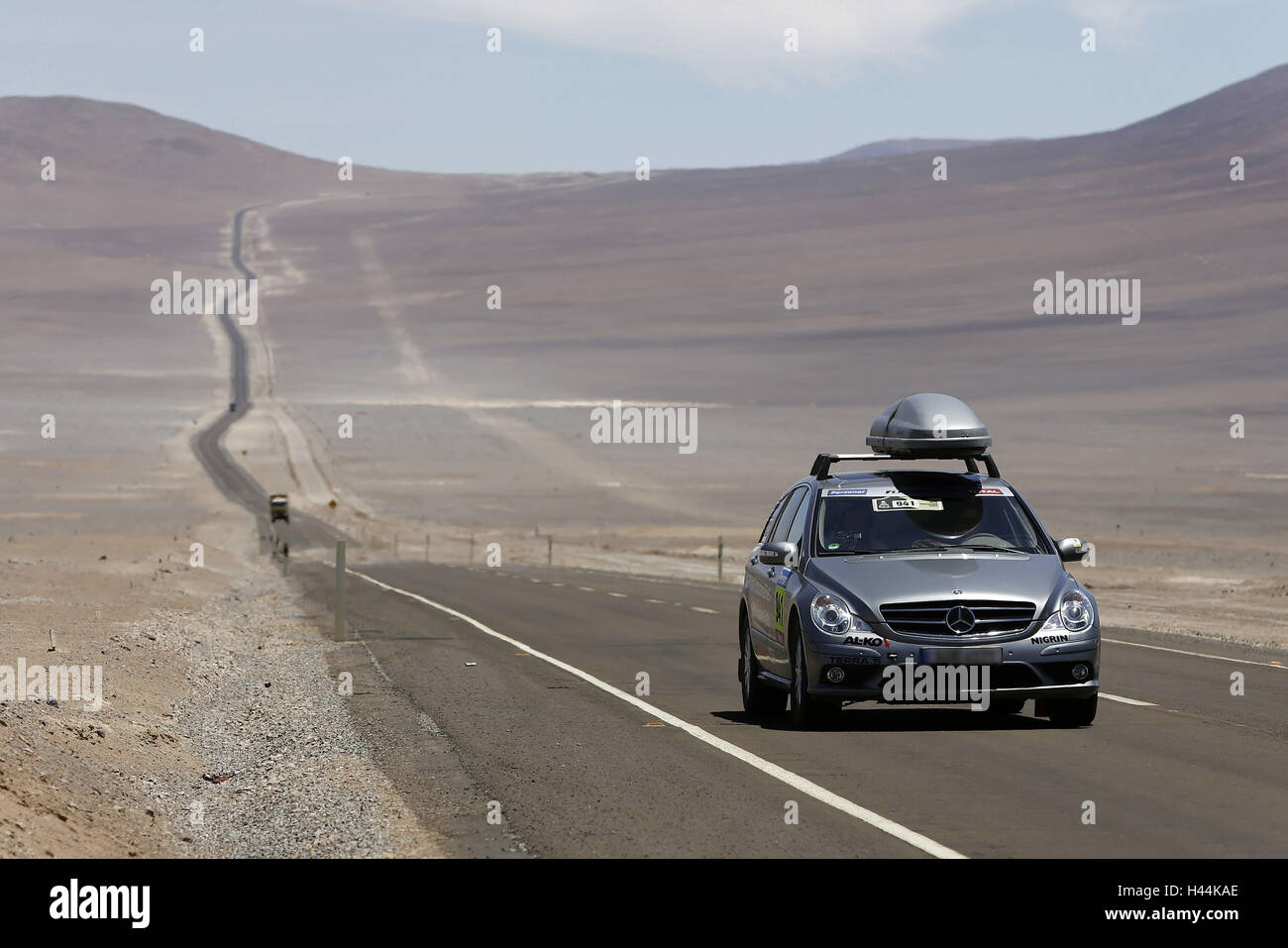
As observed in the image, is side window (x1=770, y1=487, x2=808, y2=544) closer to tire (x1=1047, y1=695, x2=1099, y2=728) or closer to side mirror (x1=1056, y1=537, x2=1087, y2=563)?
side mirror (x1=1056, y1=537, x2=1087, y2=563)

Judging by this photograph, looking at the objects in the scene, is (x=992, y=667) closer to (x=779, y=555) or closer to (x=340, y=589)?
(x=779, y=555)

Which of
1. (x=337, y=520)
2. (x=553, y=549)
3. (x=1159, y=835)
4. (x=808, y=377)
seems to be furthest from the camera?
(x=808, y=377)

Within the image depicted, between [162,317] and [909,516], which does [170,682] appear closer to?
[909,516]

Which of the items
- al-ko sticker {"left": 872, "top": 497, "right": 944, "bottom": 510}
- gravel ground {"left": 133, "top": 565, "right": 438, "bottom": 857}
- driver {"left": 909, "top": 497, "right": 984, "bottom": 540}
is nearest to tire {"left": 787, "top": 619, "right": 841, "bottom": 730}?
al-ko sticker {"left": 872, "top": 497, "right": 944, "bottom": 510}

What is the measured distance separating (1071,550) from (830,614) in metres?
2.02

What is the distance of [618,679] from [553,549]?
53922mm

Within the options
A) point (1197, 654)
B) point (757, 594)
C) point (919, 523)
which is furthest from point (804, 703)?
point (1197, 654)

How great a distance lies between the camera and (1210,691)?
17.5 metres

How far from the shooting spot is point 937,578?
44.1ft

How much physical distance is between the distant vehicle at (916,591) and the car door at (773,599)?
0.02 meters

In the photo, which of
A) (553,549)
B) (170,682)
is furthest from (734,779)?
(553,549)

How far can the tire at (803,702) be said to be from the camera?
1363 centimetres

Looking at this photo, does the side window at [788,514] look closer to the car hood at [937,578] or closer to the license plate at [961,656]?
the car hood at [937,578]
